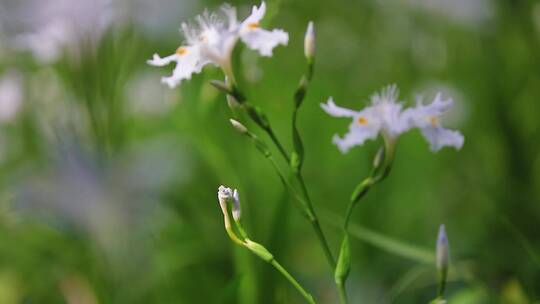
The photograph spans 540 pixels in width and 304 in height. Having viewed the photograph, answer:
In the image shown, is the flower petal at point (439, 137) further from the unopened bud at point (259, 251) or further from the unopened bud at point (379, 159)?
the unopened bud at point (259, 251)

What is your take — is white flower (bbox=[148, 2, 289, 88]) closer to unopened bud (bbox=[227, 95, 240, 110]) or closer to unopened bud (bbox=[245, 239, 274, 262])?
unopened bud (bbox=[227, 95, 240, 110])

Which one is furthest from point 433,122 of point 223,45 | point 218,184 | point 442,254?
point 218,184

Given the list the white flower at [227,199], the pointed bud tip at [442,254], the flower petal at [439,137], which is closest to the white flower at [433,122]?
the flower petal at [439,137]

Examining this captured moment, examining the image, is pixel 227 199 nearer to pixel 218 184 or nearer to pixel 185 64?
pixel 185 64

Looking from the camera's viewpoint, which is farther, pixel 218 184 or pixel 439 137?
pixel 218 184

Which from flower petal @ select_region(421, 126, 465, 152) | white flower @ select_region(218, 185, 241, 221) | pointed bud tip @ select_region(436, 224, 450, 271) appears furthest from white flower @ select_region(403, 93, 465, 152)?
white flower @ select_region(218, 185, 241, 221)

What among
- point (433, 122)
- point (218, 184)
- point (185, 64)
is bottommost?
point (218, 184)

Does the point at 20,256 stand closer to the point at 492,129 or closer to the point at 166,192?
the point at 166,192
